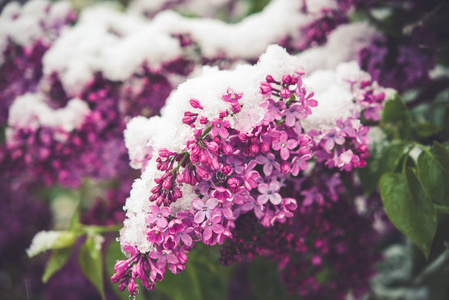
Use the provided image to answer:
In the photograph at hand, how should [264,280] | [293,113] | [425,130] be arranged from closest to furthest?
[293,113], [425,130], [264,280]

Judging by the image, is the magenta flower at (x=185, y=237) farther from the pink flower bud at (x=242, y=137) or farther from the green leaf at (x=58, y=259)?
the green leaf at (x=58, y=259)

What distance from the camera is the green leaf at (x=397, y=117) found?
1.05 meters

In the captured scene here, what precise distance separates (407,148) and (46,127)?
1.23 metres

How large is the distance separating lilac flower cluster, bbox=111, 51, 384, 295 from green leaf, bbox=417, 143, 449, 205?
6.2 inches

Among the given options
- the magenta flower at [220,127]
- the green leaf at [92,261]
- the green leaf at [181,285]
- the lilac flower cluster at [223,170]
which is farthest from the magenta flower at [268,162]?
the green leaf at [92,261]

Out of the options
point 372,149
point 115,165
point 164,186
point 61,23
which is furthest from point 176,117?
point 61,23

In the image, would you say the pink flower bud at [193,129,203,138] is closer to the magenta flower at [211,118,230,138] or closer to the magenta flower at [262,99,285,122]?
the magenta flower at [211,118,230,138]

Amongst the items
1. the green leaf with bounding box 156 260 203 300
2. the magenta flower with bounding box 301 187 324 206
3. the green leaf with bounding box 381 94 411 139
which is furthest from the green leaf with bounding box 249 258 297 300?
the green leaf with bounding box 381 94 411 139

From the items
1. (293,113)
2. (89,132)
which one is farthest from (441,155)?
(89,132)

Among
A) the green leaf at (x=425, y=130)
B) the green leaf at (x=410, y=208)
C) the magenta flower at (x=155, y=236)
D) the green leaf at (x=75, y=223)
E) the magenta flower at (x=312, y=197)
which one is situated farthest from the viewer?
the green leaf at (x=75, y=223)

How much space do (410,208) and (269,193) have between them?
356mm

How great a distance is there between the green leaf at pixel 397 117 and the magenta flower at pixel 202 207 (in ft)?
2.13

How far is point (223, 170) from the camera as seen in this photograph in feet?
2.39

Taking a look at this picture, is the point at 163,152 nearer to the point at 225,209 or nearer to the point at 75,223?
the point at 225,209
